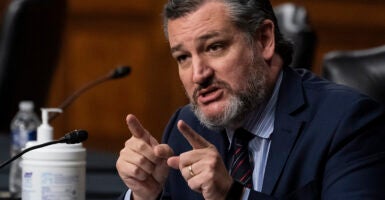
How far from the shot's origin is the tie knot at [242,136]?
2.42 m

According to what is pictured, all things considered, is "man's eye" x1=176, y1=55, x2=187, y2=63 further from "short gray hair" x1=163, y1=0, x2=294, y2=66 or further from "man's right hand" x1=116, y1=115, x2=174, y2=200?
"man's right hand" x1=116, y1=115, x2=174, y2=200

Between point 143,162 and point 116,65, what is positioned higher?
point 143,162

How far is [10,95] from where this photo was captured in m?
4.34

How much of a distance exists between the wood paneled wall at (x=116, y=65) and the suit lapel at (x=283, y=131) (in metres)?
3.99

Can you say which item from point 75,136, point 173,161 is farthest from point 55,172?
point 173,161

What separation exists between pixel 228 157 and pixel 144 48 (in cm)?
419

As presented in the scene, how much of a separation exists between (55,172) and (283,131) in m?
0.56

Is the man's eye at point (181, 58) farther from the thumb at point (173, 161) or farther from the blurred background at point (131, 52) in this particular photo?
the blurred background at point (131, 52)

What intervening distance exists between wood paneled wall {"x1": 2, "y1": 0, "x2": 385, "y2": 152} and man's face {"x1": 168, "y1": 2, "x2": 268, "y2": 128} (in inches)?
159

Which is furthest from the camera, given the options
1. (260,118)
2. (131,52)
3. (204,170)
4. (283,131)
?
(131,52)

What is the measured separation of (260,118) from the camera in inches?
95.3

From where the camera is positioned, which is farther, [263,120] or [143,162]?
[263,120]

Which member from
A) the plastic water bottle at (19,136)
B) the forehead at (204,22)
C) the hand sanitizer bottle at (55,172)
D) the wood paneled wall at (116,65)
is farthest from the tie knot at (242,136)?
the wood paneled wall at (116,65)

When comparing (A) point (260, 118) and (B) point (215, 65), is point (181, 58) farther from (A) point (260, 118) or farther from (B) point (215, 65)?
(A) point (260, 118)
